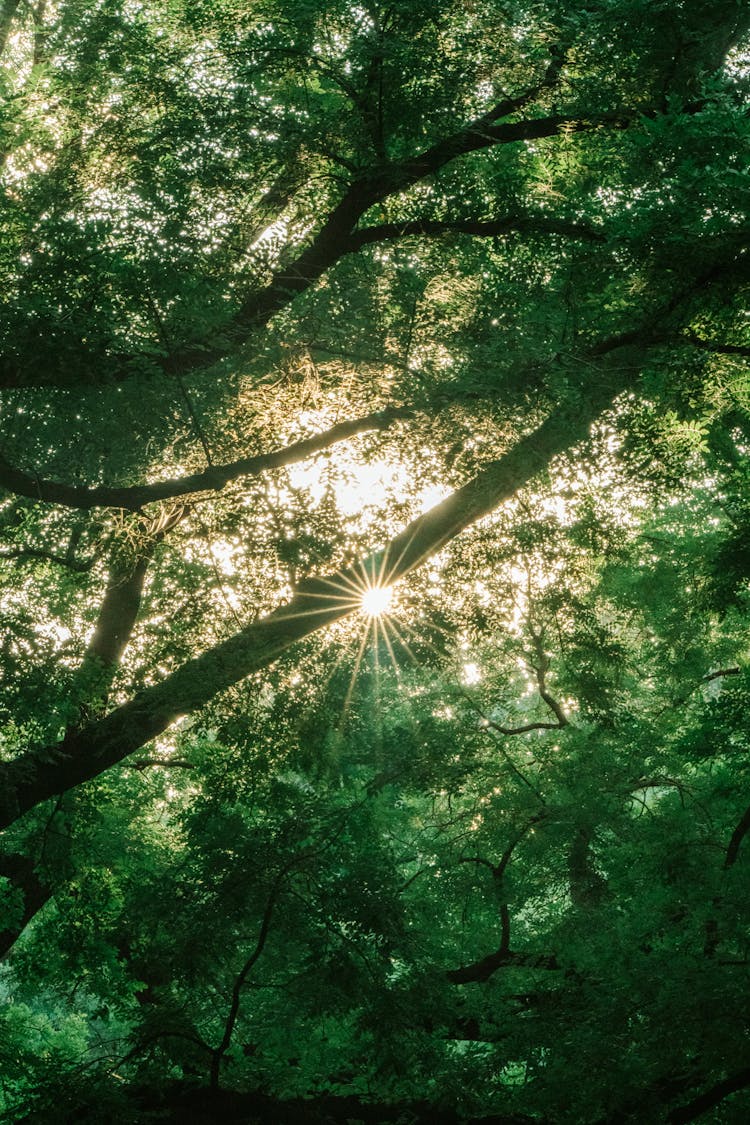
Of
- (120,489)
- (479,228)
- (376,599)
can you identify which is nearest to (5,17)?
(479,228)

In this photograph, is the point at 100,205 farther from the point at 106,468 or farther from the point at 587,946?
the point at 587,946

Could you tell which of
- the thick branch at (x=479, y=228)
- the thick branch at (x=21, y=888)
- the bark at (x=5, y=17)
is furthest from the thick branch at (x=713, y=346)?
the bark at (x=5, y=17)

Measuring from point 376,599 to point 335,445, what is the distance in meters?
1.39

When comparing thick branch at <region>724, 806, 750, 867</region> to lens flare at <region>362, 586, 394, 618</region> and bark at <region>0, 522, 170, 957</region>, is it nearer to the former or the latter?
lens flare at <region>362, 586, 394, 618</region>

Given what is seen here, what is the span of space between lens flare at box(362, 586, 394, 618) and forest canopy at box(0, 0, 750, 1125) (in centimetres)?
3

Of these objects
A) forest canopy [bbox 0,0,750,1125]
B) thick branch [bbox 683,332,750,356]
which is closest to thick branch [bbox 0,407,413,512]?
forest canopy [bbox 0,0,750,1125]

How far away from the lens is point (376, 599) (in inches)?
293

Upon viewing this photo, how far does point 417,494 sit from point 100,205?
10.5ft

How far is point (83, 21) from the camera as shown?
7.24 m

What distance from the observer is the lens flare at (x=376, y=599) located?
24.0 ft

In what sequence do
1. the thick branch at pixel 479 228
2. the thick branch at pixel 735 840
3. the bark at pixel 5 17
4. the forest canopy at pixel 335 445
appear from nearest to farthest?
1. the forest canopy at pixel 335 445
2. the thick branch at pixel 479 228
3. the thick branch at pixel 735 840
4. the bark at pixel 5 17

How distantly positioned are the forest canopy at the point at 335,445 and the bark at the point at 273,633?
0.10ft

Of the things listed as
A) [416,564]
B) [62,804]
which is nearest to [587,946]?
[416,564]

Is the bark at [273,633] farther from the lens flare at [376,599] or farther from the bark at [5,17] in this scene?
the bark at [5,17]
